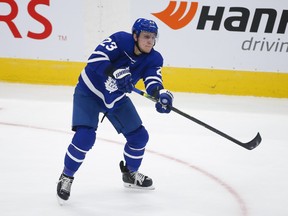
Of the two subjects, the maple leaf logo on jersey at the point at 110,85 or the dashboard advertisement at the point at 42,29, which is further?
the dashboard advertisement at the point at 42,29

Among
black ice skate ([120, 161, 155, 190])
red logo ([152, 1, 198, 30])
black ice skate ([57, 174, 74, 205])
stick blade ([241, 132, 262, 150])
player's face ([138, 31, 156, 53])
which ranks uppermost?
player's face ([138, 31, 156, 53])

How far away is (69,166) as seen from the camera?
3014 millimetres

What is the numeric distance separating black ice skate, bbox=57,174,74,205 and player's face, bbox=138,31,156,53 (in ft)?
2.64

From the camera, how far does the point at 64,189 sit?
9.80 feet

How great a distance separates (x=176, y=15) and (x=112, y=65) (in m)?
3.54

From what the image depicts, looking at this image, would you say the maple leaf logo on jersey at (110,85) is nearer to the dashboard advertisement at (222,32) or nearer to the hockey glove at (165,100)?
the hockey glove at (165,100)

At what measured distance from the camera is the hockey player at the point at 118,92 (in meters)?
3.00

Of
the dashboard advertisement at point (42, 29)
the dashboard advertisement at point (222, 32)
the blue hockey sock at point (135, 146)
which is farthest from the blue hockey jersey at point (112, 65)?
the dashboard advertisement at point (42, 29)

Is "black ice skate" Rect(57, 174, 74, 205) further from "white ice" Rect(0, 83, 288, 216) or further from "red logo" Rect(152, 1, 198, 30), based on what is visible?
"red logo" Rect(152, 1, 198, 30)

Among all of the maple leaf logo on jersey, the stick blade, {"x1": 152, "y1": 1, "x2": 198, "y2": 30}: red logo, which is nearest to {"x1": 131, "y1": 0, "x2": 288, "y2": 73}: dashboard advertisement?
{"x1": 152, "y1": 1, "x2": 198, "y2": 30}: red logo

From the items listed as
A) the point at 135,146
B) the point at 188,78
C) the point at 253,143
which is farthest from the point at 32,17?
the point at 253,143

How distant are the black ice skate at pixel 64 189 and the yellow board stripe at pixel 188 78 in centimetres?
365

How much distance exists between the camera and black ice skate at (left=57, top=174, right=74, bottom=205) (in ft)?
9.71

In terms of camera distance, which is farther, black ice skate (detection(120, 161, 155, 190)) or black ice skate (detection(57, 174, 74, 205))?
black ice skate (detection(120, 161, 155, 190))
